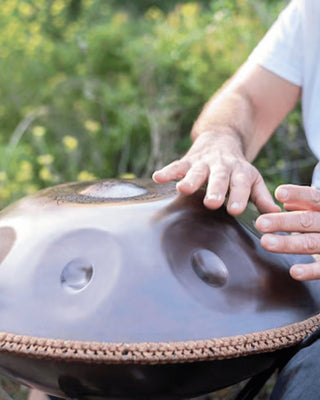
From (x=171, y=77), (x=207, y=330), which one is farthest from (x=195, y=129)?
(x=171, y=77)

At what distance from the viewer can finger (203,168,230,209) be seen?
1057 mm

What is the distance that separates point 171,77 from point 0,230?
3207mm

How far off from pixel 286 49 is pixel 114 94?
261 cm

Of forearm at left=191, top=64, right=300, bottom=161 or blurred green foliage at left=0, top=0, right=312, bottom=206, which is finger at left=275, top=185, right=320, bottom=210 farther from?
blurred green foliage at left=0, top=0, right=312, bottom=206

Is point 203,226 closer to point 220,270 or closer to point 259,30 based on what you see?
point 220,270

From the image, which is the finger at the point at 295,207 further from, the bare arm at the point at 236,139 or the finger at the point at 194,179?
the finger at the point at 194,179

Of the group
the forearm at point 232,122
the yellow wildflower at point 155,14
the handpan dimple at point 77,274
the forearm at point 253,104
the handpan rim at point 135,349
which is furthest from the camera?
the yellow wildflower at point 155,14

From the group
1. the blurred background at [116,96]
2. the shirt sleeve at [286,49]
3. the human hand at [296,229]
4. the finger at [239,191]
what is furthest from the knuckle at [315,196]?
the blurred background at [116,96]

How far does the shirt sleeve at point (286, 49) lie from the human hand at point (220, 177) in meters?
0.47

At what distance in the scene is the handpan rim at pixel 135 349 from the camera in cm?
84

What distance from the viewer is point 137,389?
3.04 feet

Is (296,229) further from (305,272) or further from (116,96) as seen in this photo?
(116,96)

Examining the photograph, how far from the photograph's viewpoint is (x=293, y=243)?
103 centimetres

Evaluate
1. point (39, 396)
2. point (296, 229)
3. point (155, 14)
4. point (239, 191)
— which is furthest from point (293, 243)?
point (155, 14)
